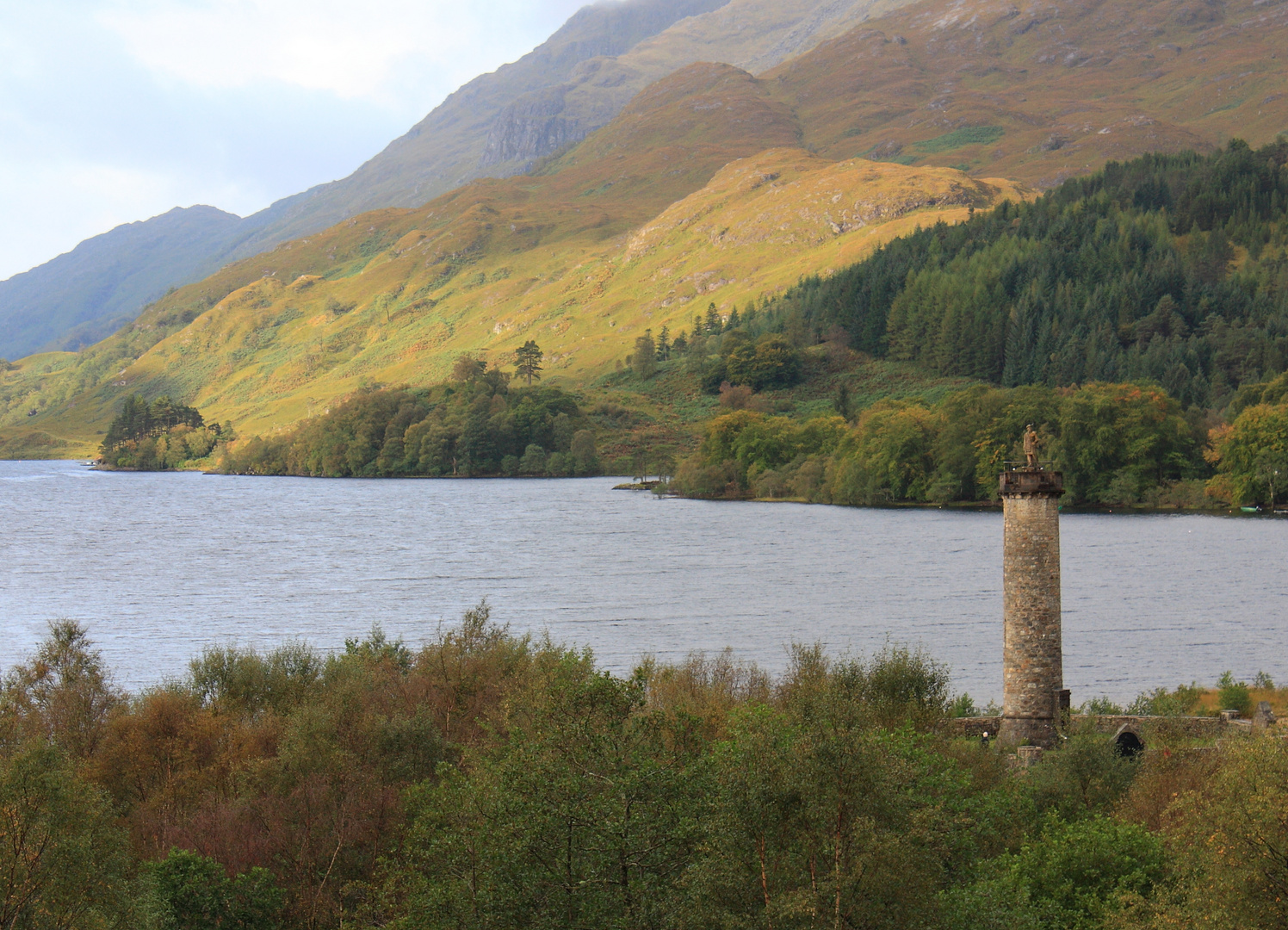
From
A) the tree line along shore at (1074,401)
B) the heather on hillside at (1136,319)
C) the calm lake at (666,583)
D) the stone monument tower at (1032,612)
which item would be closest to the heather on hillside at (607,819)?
the stone monument tower at (1032,612)

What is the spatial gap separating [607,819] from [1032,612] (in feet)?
65.5

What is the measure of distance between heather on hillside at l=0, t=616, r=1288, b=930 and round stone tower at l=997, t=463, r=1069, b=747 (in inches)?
82.1

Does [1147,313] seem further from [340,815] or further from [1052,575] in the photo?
[340,815]

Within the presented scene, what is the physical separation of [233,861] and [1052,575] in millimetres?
23365

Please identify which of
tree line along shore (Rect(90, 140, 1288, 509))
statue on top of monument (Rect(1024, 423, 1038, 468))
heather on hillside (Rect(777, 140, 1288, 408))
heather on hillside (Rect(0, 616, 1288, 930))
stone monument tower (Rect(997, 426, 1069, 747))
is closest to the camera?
heather on hillside (Rect(0, 616, 1288, 930))

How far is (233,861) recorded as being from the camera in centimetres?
2564

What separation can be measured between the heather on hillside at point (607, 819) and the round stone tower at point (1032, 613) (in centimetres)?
209

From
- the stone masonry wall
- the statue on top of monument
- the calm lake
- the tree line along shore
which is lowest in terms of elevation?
the calm lake

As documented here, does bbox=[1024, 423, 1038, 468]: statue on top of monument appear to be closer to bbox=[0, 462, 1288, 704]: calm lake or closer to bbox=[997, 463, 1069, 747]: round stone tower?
bbox=[997, 463, 1069, 747]: round stone tower

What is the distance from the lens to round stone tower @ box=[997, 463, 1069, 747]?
1282 inches

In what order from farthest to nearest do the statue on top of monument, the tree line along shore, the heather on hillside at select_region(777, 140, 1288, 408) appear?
1. the heather on hillside at select_region(777, 140, 1288, 408)
2. the tree line along shore
3. the statue on top of monument

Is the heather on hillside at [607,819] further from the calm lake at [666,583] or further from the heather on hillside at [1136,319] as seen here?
the heather on hillside at [1136,319]

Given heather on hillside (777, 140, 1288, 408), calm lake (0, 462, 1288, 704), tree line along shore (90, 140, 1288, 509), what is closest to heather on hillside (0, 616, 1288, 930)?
calm lake (0, 462, 1288, 704)

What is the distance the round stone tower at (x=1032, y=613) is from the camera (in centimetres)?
3256
